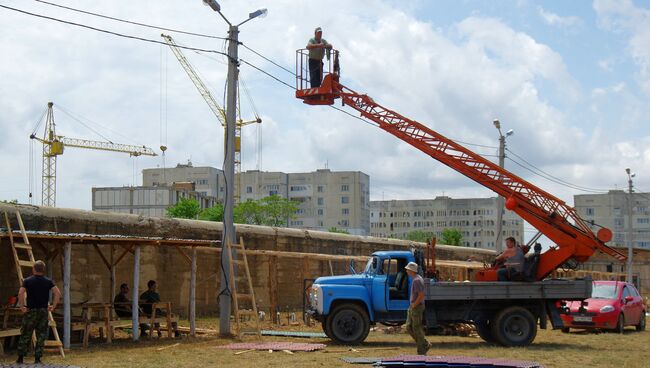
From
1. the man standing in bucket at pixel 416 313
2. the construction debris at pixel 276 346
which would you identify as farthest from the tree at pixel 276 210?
the man standing in bucket at pixel 416 313

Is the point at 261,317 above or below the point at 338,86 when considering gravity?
below

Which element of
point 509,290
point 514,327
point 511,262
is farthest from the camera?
point 511,262

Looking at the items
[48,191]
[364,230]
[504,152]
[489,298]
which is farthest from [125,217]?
[364,230]

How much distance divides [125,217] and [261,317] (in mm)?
4812

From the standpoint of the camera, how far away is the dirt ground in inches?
558

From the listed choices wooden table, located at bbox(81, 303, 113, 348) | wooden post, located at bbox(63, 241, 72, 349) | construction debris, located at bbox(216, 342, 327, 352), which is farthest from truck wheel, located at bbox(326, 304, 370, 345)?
wooden post, located at bbox(63, 241, 72, 349)

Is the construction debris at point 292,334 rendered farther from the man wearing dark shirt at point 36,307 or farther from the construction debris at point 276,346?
the man wearing dark shirt at point 36,307

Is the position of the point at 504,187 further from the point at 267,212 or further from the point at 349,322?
the point at 267,212

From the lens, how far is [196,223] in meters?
23.9

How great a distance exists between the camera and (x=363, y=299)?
60.0ft

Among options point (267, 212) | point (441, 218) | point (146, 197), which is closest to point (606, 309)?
point (267, 212)

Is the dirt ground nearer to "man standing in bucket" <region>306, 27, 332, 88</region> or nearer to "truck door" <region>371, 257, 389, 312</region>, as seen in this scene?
"truck door" <region>371, 257, 389, 312</region>

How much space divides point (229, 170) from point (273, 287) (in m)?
A: 5.71

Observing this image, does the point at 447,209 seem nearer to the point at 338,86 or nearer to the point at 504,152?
the point at 504,152
